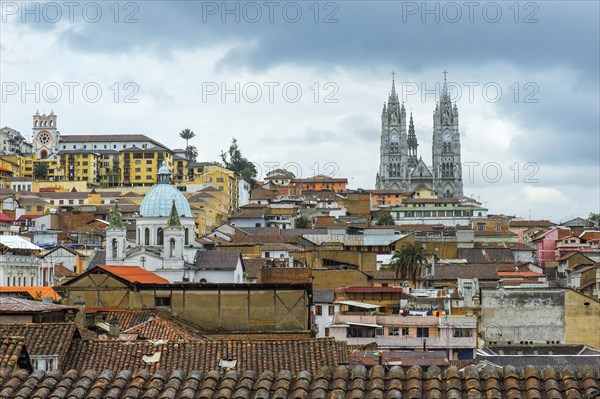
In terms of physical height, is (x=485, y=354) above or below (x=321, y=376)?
below

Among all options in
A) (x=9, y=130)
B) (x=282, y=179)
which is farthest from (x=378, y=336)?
(x=9, y=130)

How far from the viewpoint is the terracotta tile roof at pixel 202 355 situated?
89.1 feet

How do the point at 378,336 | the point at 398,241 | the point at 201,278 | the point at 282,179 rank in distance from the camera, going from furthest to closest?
the point at 282,179
the point at 398,241
the point at 201,278
the point at 378,336

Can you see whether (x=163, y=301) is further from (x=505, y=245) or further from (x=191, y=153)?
(x=191, y=153)

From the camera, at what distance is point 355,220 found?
14562 cm

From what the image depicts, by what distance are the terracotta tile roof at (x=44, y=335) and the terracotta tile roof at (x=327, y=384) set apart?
42.5ft

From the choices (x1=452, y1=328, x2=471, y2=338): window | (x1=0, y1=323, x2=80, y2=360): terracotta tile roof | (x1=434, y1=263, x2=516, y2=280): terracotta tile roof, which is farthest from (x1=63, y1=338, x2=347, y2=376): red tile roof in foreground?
(x1=434, y1=263, x2=516, y2=280): terracotta tile roof

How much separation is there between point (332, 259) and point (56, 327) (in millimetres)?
70760

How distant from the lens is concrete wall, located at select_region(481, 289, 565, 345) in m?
65.4

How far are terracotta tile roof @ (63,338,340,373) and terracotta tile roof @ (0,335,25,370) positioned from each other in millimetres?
4771

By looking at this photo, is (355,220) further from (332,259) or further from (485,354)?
(485,354)

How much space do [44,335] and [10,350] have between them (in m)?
5.60

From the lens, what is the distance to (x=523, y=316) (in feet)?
217

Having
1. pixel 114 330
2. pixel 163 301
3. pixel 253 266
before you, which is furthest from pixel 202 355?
pixel 253 266
